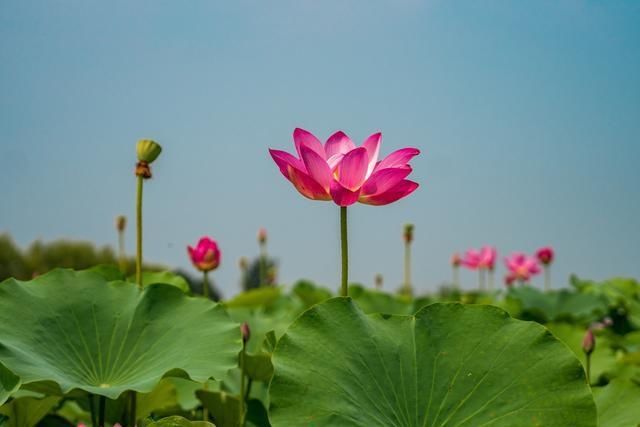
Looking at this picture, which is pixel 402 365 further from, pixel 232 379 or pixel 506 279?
pixel 506 279

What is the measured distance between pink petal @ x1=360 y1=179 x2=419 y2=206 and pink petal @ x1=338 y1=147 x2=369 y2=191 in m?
0.04

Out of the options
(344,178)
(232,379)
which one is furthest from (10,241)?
(344,178)

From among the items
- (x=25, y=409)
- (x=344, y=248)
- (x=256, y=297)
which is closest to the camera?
(x=344, y=248)

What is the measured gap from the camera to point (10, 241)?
10656 millimetres

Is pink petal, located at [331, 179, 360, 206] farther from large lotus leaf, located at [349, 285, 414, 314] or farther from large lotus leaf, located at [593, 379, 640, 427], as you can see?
large lotus leaf, located at [349, 285, 414, 314]

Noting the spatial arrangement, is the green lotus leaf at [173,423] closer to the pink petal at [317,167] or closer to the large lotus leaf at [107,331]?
the large lotus leaf at [107,331]

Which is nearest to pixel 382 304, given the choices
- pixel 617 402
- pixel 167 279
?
pixel 167 279

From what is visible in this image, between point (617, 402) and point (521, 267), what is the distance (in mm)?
3407

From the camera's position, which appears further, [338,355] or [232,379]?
[232,379]

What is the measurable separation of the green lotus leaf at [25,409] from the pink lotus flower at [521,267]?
367 cm

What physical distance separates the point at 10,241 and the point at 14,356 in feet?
33.3

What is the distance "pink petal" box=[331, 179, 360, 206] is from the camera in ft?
3.94

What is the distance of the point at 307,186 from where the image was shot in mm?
1220

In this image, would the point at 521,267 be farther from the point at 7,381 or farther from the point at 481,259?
the point at 7,381
